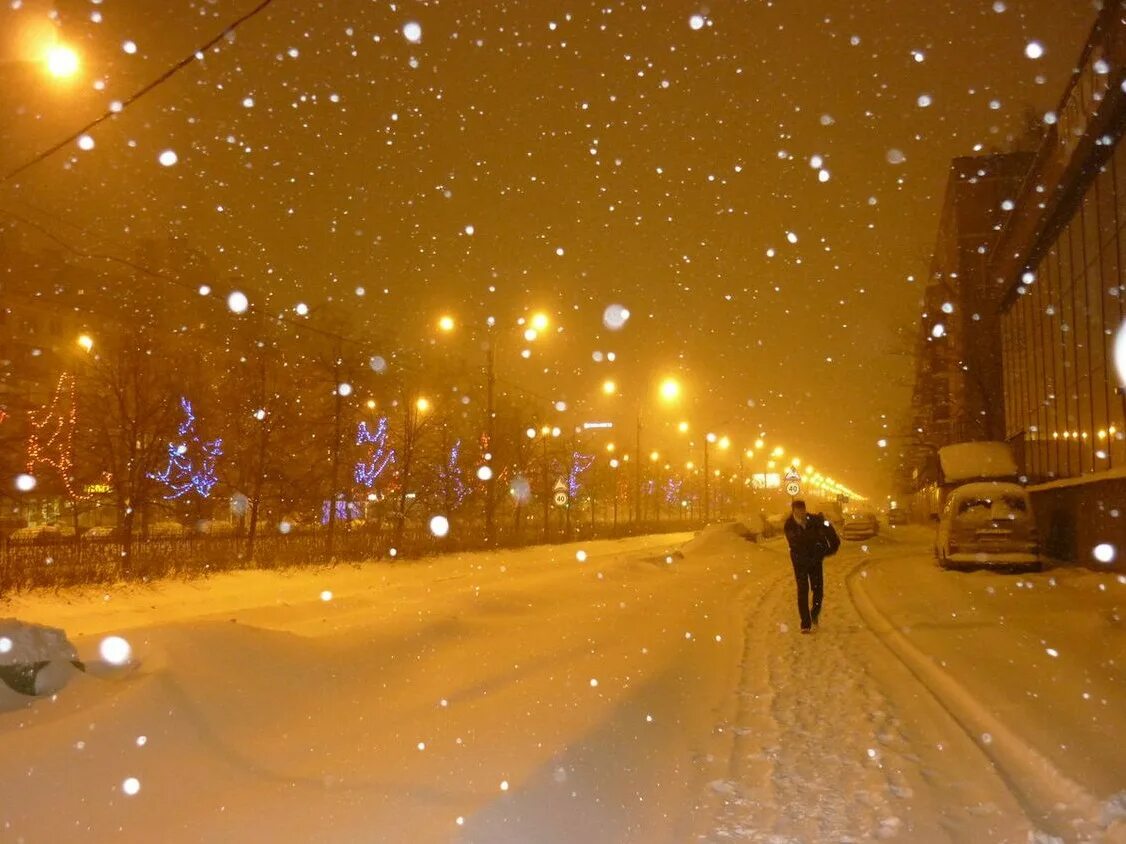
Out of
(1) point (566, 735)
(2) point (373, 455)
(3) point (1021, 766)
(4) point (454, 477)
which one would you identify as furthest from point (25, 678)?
(4) point (454, 477)

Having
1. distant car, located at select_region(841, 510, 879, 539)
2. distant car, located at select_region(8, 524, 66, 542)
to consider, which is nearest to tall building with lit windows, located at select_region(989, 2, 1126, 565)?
distant car, located at select_region(841, 510, 879, 539)

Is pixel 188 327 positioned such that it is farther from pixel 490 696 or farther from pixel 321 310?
pixel 490 696

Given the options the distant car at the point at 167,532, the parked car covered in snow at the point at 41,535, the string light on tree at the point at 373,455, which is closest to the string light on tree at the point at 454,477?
the string light on tree at the point at 373,455

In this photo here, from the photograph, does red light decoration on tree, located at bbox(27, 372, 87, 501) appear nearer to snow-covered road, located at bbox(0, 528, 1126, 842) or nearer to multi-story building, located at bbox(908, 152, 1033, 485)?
snow-covered road, located at bbox(0, 528, 1126, 842)

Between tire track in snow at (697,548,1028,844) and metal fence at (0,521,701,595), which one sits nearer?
tire track in snow at (697,548,1028,844)

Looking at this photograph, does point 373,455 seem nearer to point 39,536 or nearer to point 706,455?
point 39,536

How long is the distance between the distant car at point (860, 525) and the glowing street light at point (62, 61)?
46.9 m

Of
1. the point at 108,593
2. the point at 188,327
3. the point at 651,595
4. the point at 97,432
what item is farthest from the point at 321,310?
the point at 651,595

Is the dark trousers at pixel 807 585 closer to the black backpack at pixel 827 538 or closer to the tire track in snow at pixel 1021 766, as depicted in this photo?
the black backpack at pixel 827 538

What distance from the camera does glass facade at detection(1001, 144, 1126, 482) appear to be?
19719 mm

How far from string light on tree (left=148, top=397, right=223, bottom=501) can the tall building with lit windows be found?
83.4 ft

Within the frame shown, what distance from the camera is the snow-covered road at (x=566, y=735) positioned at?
510 cm

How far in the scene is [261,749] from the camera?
243 inches

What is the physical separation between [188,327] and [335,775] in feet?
210
